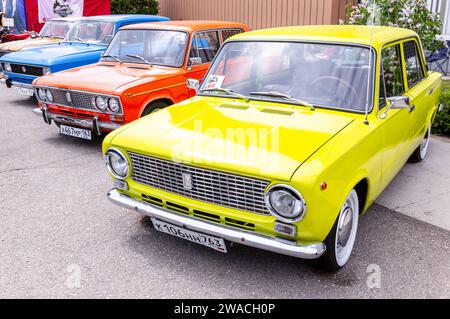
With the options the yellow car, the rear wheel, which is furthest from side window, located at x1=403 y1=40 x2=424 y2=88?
the rear wheel

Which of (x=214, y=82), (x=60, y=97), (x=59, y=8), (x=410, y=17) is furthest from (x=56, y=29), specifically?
(x=410, y=17)

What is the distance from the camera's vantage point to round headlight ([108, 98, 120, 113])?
18.5 ft

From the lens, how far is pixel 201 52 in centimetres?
662

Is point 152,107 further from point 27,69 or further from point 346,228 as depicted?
point 27,69

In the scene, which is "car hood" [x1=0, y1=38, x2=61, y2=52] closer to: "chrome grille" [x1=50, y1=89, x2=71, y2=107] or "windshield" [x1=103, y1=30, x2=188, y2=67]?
"windshield" [x1=103, y1=30, x2=188, y2=67]

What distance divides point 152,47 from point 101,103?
54.8 inches

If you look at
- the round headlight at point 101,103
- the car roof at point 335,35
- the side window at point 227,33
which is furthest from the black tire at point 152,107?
the car roof at point 335,35

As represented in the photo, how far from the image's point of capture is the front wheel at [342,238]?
3.08m

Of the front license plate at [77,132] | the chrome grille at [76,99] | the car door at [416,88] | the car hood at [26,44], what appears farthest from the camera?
the car hood at [26,44]

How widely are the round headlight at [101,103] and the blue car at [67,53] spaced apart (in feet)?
8.59

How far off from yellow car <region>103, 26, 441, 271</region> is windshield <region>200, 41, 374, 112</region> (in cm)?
1

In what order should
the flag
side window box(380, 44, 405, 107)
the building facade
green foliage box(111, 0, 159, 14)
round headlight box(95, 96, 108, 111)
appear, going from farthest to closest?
green foliage box(111, 0, 159, 14), the flag, the building facade, round headlight box(95, 96, 108, 111), side window box(380, 44, 405, 107)

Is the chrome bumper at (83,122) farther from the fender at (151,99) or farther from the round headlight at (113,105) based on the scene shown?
the fender at (151,99)
